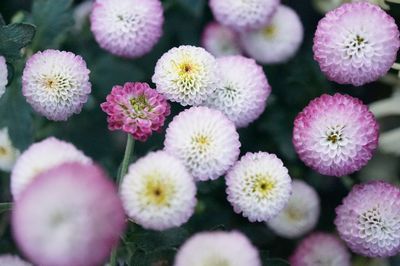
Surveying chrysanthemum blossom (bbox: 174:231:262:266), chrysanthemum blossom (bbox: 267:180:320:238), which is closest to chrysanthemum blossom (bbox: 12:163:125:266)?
chrysanthemum blossom (bbox: 174:231:262:266)

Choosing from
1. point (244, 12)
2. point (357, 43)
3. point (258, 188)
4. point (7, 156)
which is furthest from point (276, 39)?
point (7, 156)

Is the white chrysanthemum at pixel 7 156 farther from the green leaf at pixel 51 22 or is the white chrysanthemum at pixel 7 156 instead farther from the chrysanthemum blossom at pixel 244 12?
the chrysanthemum blossom at pixel 244 12

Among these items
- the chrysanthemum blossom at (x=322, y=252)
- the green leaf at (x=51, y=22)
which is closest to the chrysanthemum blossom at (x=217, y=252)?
the chrysanthemum blossom at (x=322, y=252)

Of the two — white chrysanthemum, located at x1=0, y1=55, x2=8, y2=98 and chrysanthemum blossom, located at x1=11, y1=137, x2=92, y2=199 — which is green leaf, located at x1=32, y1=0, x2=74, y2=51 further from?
chrysanthemum blossom, located at x1=11, y1=137, x2=92, y2=199

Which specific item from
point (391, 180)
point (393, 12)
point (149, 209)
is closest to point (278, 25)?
point (393, 12)

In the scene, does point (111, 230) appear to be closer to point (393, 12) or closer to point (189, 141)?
point (189, 141)

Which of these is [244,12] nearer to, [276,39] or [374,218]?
[276,39]

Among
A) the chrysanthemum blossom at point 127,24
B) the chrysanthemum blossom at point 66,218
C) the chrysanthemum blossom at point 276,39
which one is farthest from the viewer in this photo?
the chrysanthemum blossom at point 276,39
